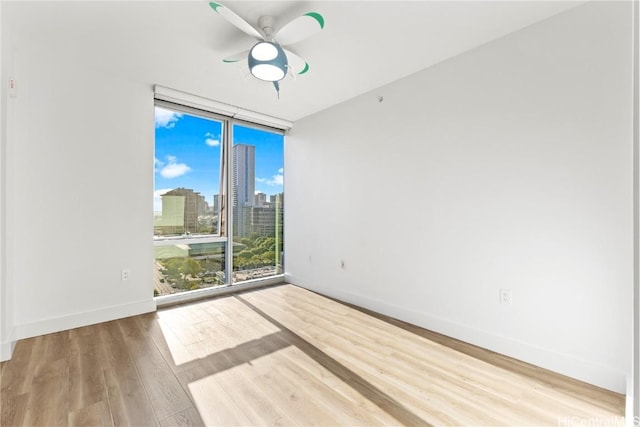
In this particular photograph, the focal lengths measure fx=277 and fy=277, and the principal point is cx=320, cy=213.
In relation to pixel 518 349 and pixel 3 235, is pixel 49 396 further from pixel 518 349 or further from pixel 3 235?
pixel 518 349

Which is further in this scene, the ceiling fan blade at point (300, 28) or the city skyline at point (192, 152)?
the city skyline at point (192, 152)

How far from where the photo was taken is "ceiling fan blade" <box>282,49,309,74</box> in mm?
2198

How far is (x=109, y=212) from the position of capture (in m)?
2.82

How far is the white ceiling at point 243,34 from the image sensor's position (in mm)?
1884

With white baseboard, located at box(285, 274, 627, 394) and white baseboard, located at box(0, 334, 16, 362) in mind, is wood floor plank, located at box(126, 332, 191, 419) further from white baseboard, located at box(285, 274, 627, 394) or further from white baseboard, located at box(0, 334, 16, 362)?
white baseboard, located at box(285, 274, 627, 394)

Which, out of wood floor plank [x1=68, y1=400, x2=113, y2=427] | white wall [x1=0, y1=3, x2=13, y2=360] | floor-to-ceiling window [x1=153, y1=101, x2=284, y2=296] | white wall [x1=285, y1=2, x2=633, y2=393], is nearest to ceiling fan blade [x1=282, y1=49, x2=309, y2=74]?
white wall [x1=285, y1=2, x2=633, y2=393]

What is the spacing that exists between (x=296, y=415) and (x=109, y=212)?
8.69ft

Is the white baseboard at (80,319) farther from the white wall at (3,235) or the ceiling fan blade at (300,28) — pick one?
the ceiling fan blade at (300,28)

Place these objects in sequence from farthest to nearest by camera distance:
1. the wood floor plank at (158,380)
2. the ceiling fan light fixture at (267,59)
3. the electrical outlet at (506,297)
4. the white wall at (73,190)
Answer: the white wall at (73,190)
the electrical outlet at (506,297)
the ceiling fan light fixture at (267,59)
the wood floor plank at (158,380)

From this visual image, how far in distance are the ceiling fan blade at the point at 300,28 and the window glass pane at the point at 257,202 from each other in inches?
83.7

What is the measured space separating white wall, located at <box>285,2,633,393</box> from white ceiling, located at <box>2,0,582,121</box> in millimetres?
261

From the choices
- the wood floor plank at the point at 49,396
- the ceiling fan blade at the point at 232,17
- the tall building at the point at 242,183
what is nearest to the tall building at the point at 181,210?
the tall building at the point at 242,183

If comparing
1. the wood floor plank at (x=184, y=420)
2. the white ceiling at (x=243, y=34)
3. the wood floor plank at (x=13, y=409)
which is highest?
the white ceiling at (x=243, y=34)

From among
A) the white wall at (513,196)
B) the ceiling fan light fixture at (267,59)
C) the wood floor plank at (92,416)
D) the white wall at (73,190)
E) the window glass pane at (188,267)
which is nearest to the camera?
the wood floor plank at (92,416)
